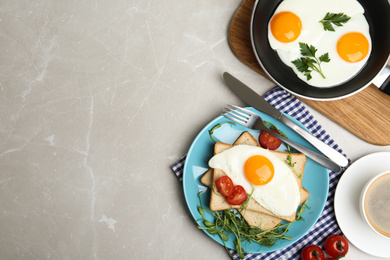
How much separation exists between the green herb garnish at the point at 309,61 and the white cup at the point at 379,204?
0.54 meters

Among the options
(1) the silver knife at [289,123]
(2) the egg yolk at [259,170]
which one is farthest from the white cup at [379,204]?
(2) the egg yolk at [259,170]

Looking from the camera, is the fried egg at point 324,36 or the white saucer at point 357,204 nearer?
the fried egg at point 324,36

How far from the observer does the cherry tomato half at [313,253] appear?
1655mm

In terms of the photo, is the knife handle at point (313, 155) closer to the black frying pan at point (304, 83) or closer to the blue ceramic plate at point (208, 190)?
the blue ceramic plate at point (208, 190)

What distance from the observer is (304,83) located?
165 centimetres

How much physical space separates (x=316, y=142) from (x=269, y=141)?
203 millimetres

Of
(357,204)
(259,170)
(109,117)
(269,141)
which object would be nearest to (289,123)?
(269,141)

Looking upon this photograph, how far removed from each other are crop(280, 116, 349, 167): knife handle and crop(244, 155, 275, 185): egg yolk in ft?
0.61

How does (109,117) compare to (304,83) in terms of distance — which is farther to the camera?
(109,117)

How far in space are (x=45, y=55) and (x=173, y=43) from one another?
0.60m

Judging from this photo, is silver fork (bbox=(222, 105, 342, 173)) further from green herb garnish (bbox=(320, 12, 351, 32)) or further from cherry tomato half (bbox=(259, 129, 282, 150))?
green herb garnish (bbox=(320, 12, 351, 32))

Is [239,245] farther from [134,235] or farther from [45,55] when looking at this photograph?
[45,55]

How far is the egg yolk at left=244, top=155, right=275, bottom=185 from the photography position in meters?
1.60

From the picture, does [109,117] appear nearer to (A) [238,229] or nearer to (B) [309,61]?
(A) [238,229]
